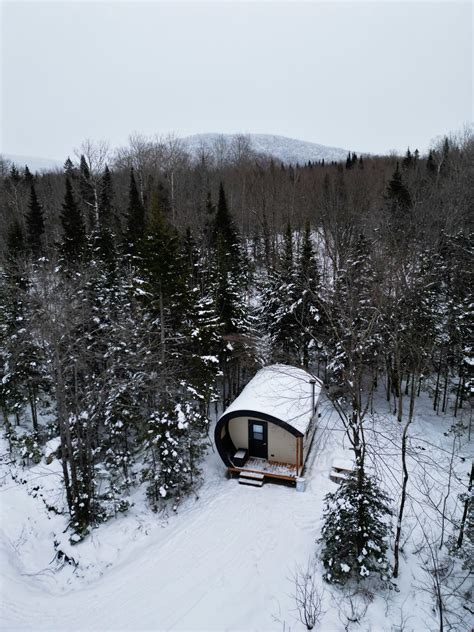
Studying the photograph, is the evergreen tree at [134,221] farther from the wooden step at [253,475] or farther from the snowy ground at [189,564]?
the snowy ground at [189,564]

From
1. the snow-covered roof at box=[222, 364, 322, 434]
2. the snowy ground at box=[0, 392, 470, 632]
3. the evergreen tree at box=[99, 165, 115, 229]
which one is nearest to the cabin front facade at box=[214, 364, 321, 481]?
the snow-covered roof at box=[222, 364, 322, 434]

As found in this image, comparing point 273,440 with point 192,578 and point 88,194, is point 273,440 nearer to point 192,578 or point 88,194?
point 192,578

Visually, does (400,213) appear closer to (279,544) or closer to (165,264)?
(165,264)

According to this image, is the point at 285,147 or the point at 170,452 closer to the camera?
the point at 170,452

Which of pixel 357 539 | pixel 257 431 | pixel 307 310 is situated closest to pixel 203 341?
pixel 257 431

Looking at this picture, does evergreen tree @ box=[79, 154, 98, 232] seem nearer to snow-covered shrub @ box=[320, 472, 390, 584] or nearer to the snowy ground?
the snowy ground

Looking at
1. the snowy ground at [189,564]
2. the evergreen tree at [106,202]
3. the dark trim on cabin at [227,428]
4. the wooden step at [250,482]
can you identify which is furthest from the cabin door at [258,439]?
the evergreen tree at [106,202]

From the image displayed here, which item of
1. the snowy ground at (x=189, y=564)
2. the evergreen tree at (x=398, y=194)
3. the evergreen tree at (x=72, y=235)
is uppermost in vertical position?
the evergreen tree at (x=398, y=194)
